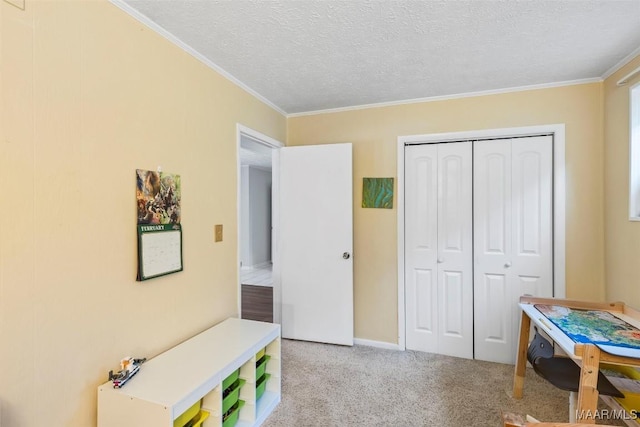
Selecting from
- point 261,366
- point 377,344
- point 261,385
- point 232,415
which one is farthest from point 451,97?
point 232,415

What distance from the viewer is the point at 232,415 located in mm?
1729

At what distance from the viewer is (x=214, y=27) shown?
5.50 ft

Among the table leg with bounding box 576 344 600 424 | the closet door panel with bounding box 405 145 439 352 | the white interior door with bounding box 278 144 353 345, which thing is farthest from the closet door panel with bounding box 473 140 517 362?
the table leg with bounding box 576 344 600 424

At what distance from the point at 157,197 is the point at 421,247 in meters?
2.21

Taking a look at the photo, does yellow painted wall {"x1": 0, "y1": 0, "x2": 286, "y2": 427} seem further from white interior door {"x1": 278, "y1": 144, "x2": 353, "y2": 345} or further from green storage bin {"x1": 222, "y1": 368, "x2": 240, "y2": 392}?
white interior door {"x1": 278, "y1": 144, "x2": 353, "y2": 345}

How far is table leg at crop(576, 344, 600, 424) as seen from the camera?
4.33 ft

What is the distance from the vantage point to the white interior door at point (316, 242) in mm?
2904

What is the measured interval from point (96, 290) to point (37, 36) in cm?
106

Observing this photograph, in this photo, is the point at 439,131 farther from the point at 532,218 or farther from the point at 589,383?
the point at 589,383

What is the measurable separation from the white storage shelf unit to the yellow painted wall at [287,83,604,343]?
4.08 feet

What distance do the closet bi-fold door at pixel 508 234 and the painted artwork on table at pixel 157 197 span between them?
2.38 metres

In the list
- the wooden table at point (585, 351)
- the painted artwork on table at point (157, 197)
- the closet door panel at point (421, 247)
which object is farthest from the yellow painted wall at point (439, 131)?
the painted artwork on table at point (157, 197)

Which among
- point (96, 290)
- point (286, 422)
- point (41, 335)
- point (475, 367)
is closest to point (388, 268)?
point (475, 367)

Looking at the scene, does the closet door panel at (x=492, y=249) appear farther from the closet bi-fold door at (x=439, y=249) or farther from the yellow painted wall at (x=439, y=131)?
the yellow painted wall at (x=439, y=131)
